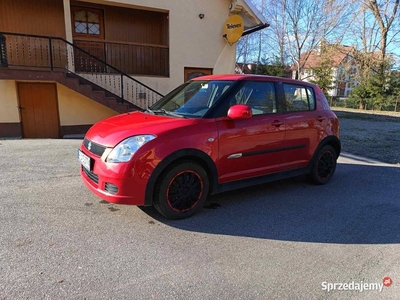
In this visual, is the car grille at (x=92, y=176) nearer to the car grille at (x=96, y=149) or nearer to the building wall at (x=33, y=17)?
the car grille at (x=96, y=149)

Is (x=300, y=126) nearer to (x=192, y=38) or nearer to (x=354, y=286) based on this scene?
(x=354, y=286)

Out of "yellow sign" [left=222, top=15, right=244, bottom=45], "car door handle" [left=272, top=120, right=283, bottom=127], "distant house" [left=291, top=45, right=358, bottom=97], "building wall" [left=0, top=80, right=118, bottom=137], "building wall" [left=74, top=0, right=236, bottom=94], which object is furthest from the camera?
"distant house" [left=291, top=45, right=358, bottom=97]

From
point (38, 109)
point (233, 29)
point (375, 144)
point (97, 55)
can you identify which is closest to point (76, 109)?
point (38, 109)

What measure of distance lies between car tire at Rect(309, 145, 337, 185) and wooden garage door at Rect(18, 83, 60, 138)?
807 cm

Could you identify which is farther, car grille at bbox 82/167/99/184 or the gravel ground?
the gravel ground

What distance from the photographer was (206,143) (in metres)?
3.43

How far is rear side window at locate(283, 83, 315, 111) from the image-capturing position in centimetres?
434

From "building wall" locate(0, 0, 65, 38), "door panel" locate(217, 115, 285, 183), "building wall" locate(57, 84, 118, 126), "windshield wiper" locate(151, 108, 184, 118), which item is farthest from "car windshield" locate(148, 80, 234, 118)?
A: "building wall" locate(0, 0, 65, 38)

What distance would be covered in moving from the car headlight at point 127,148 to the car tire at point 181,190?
45cm

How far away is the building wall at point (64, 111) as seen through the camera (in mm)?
8398

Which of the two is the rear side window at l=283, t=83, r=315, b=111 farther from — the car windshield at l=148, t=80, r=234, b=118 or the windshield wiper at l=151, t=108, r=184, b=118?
the windshield wiper at l=151, t=108, r=184, b=118

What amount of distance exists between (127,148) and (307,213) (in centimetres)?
252

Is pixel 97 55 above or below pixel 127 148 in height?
above

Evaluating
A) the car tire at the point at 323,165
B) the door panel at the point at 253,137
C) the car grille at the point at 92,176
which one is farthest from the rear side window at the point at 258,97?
the car grille at the point at 92,176
